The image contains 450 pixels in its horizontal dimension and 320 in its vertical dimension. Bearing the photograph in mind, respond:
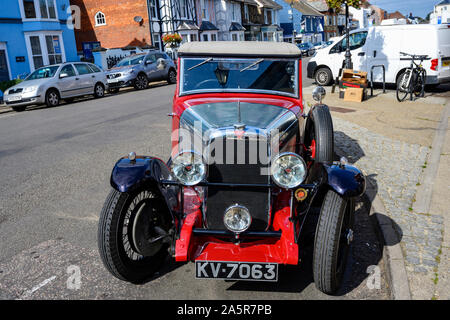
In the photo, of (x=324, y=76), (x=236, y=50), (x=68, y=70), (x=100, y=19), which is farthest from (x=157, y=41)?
(x=236, y=50)

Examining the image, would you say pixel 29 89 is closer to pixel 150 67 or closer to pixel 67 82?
pixel 67 82

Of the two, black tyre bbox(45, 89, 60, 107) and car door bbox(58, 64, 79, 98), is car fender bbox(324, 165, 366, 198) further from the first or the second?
car door bbox(58, 64, 79, 98)

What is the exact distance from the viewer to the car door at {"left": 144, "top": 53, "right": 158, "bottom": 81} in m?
20.6

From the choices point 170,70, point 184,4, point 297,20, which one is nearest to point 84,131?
point 170,70

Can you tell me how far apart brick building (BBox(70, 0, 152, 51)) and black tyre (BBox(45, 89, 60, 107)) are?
19.2 m

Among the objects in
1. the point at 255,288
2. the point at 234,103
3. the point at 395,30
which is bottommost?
the point at 255,288

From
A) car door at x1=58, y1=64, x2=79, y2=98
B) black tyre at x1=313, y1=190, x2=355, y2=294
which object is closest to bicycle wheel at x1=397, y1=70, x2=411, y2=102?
black tyre at x1=313, y1=190, x2=355, y2=294

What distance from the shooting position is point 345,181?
10.3 ft

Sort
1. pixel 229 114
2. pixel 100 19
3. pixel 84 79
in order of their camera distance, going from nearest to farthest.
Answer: pixel 229 114 → pixel 84 79 → pixel 100 19

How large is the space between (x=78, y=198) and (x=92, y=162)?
176 cm

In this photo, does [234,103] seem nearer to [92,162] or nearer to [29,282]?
[29,282]

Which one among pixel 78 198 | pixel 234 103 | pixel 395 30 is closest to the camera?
pixel 234 103

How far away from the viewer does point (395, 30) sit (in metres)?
14.0

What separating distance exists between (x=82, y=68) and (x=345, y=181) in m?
16.1
